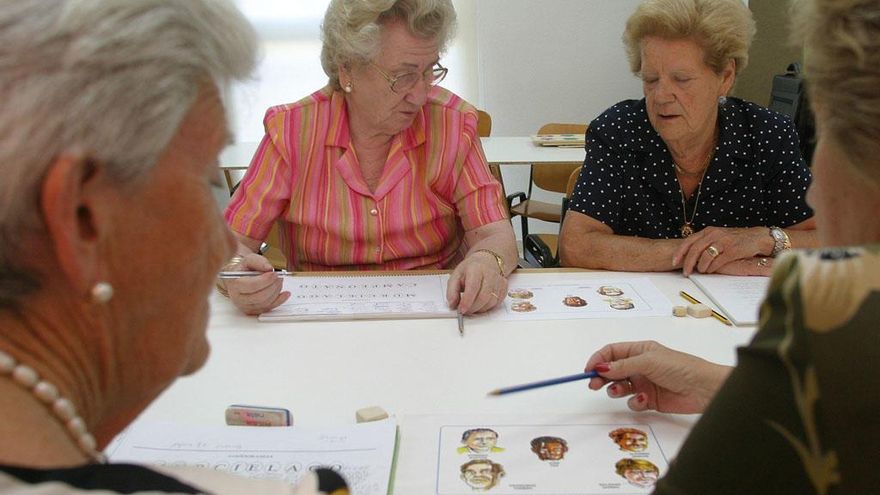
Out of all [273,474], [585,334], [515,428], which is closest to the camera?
[273,474]

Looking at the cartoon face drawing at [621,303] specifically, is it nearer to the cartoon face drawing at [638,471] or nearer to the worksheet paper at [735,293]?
the worksheet paper at [735,293]

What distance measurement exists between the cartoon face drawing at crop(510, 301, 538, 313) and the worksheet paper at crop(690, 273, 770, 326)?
0.41m

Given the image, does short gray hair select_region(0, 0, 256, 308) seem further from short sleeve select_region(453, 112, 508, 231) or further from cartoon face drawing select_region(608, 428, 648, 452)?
short sleeve select_region(453, 112, 508, 231)

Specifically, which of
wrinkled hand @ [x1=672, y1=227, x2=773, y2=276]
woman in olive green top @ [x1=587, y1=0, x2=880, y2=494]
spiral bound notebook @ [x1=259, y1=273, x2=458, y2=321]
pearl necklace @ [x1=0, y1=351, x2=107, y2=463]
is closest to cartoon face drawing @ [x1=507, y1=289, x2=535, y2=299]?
spiral bound notebook @ [x1=259, y1=273, x2=458, y2=321]

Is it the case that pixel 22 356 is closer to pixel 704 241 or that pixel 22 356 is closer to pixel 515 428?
pixel 515 428

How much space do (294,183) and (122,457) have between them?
1.00m

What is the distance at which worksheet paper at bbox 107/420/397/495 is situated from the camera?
39.8 inches

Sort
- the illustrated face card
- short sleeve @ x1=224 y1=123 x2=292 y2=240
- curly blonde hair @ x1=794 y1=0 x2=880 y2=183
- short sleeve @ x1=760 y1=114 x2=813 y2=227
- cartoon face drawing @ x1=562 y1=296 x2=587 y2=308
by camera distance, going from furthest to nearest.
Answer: short sleeve @ x1=760 y1=114 x2=813 y2=227 < short sleeve @ x1=224 y1=123 x2=292 y2=240 < cartoon face drawing @ x1=562 y1=296 x2=587 y2=308 < the illustrated face card < curly blonde hair @ x1=794 y1=0 x2=880 y2=183

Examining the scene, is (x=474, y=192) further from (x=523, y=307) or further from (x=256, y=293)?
(x=256, y=293)

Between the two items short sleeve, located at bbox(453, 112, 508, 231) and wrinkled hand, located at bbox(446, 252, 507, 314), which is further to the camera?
short sleeve, located at bbox(453, 112, 508, 231)

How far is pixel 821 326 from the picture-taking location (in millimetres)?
591

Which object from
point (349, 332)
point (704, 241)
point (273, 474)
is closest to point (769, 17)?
point (704, 241)

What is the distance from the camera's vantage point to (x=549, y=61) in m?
5.08

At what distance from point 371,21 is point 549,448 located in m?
1.20
